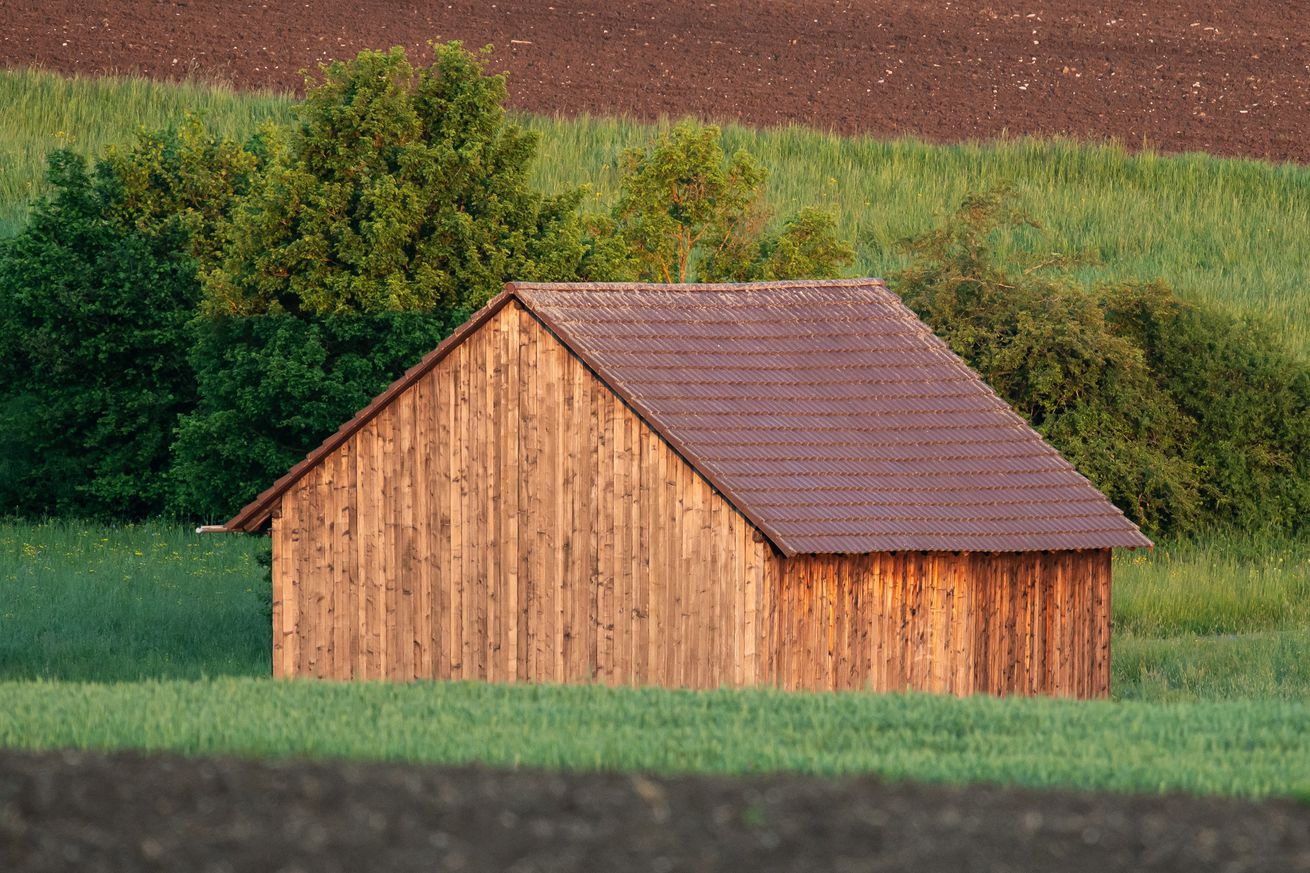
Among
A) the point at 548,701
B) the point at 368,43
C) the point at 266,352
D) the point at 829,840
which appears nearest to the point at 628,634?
the point at 548,701

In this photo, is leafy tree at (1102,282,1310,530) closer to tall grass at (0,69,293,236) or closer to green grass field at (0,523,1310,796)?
green grass field at (0,523,1310,796)

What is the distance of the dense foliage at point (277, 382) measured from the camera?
109 feet

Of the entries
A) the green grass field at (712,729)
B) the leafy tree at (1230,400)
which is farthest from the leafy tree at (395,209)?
the green grass field at (712,729)

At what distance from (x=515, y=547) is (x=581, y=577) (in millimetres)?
823

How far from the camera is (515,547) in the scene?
22.2 meters

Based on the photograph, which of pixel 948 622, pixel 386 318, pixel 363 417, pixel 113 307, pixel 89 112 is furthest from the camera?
pixel 89 112

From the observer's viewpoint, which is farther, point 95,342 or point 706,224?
point 95,342

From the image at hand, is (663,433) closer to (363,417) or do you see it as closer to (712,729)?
(363,417)

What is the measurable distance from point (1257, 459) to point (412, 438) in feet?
71.0

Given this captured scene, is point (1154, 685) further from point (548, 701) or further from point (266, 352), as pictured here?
point (266, 352)

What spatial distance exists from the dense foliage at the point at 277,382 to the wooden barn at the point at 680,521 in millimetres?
9964

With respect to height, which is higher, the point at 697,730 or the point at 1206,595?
the point at 697,730

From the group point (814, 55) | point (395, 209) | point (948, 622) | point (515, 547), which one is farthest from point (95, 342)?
point (814, 55)

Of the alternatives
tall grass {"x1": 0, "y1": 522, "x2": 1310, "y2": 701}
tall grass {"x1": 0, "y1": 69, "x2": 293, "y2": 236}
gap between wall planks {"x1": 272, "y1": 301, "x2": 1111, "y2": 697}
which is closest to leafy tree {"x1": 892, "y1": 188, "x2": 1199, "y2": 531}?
tall grass {"x1": 0, "y1": 522, "x2": 1310, "y2": 701}
